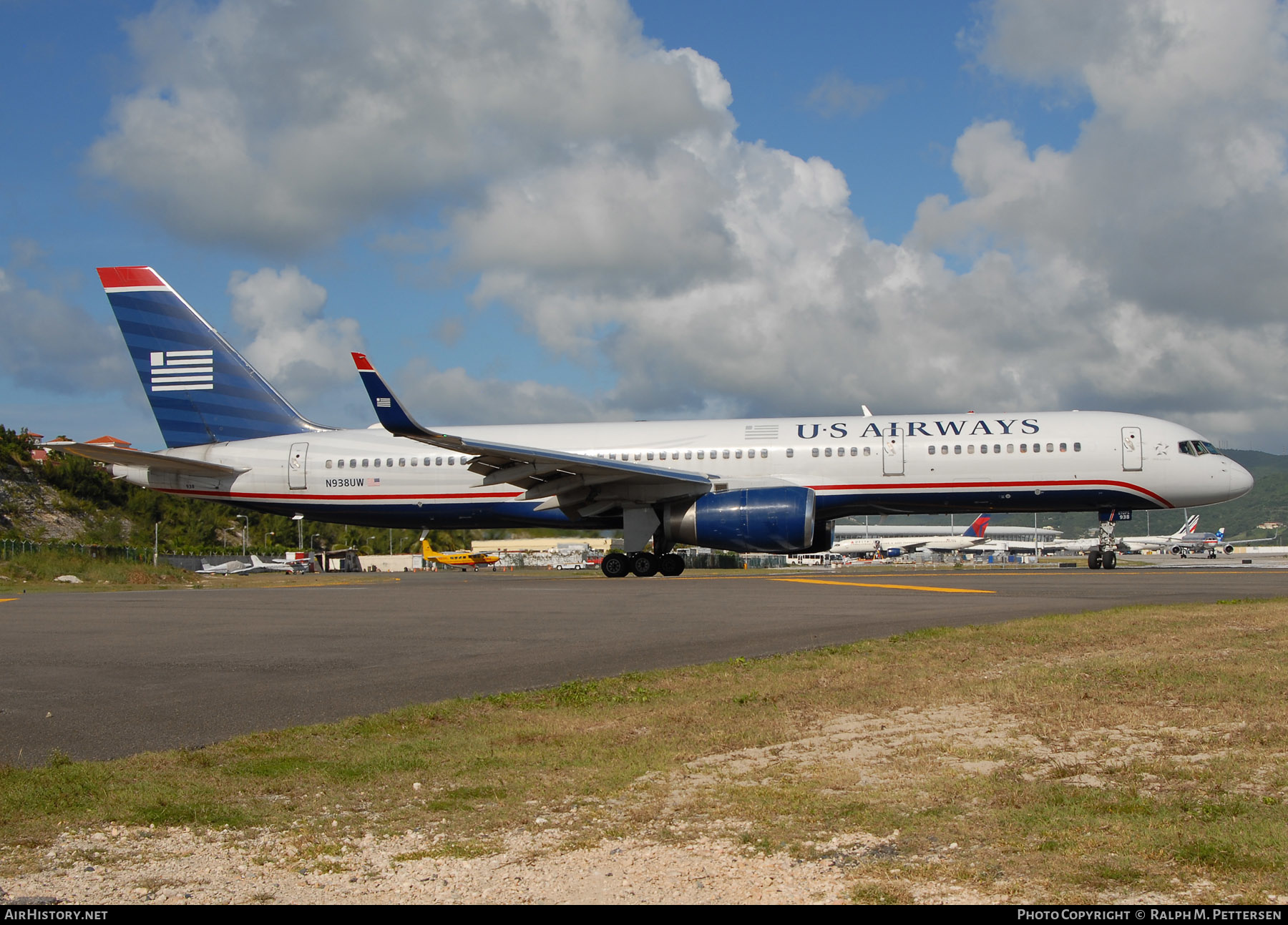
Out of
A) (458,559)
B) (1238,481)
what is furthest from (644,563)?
(458,559)

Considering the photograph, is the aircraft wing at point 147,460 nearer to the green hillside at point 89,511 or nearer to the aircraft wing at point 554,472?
the aircraft wing at point 554,472

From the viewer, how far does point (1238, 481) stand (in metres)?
25.3

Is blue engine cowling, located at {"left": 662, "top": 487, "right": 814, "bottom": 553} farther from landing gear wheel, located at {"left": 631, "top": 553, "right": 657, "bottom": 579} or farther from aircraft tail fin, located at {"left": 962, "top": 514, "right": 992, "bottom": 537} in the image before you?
aircraft tail fin, located at {"left": 962, "top": 514, "right": 992, "bottom": 537}

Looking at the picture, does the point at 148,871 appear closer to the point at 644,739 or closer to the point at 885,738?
the point at 644,739

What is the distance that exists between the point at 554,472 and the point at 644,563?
381cm

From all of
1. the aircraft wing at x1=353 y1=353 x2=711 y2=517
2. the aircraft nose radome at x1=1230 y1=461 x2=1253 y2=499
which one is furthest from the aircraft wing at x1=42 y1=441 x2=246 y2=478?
the aircraft nose radome at x1=1230 y1=461 x2=1253 y2=499

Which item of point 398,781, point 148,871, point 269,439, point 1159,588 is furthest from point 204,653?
point 269,439

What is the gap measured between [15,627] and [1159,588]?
1813cm

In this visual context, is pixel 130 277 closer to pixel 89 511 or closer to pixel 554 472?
pixel 554 472

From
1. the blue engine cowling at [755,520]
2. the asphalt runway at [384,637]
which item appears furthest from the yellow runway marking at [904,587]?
the blue engine cowling at [755,520]

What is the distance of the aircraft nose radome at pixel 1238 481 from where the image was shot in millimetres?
25281

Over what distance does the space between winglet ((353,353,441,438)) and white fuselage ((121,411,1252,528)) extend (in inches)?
163

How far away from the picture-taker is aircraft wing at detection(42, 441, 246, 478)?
78.2 feet

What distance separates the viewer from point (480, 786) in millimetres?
4816
